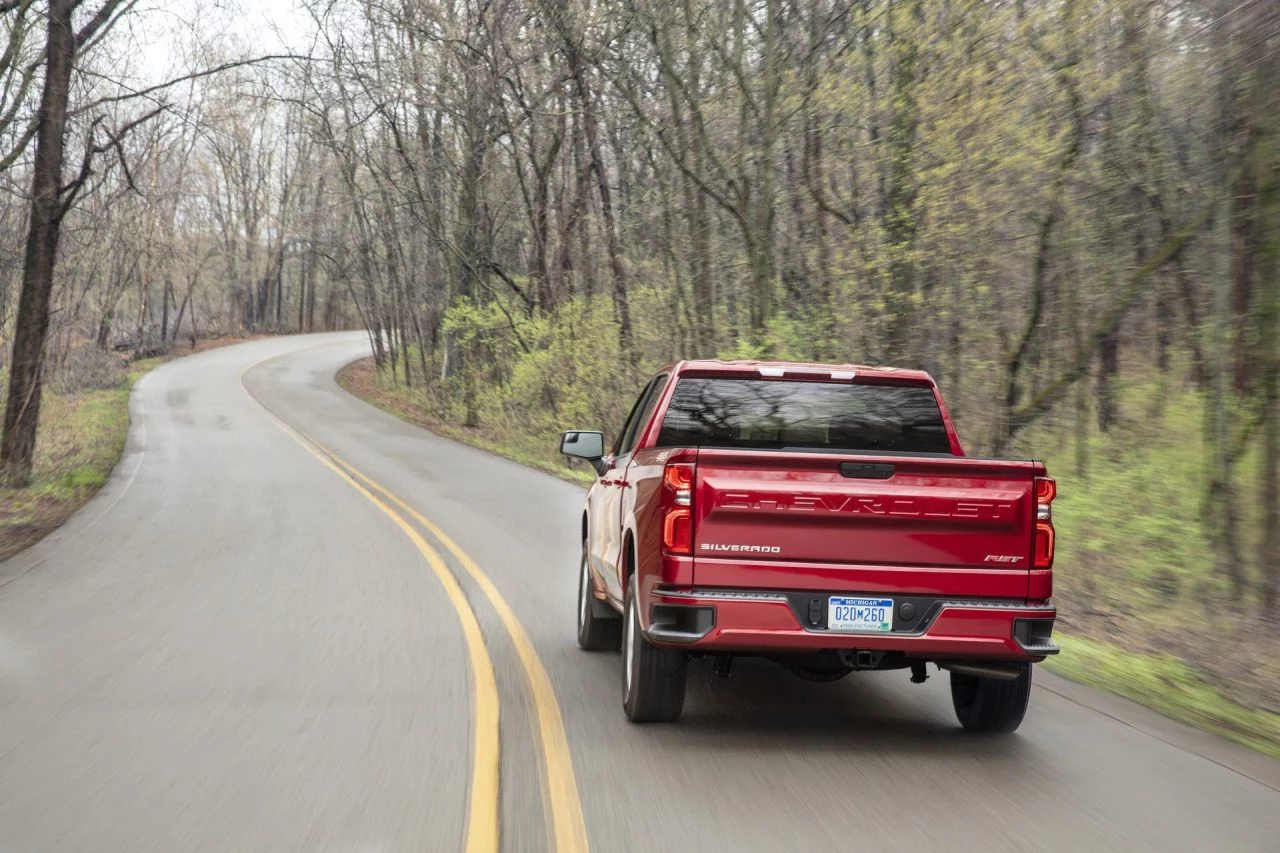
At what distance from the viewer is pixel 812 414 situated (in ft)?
23.1

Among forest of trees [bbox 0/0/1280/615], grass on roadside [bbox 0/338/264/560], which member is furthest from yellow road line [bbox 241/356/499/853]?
forest of trees [bbox 0/0/1280/615]

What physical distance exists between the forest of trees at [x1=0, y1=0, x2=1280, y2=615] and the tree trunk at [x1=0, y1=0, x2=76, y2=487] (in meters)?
0.36

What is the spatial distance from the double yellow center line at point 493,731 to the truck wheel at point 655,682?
0.42 metres

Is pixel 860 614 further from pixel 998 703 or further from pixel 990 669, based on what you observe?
pixel 998 703

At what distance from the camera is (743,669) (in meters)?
7.76

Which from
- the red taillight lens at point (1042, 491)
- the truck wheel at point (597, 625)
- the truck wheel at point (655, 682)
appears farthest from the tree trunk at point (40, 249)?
the red taillight lens at point (1042, 491)

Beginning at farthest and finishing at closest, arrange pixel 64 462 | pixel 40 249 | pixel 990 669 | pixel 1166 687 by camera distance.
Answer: pixel 64 462 → pixel 40 249 → pixel 1166 687 → pixel 990 669

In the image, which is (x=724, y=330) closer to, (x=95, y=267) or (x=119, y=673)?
(x=119, y=673)

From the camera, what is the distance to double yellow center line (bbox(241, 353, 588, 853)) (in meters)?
4.40

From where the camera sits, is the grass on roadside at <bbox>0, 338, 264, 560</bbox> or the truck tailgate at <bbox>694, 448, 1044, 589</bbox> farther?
the grass on roadside at <bbox>0, 338, 264, 560</bbox>

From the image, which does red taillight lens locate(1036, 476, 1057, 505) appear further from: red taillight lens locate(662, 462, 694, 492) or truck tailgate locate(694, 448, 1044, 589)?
red taillight lens locate(662, 462, 694, 492)

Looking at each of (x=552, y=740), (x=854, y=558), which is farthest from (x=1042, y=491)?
(x=552, y=740)

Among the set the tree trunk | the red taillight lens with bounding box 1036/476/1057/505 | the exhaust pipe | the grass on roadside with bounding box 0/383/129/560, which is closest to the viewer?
the red taillight lens with bounding box 1036/476/1057/505

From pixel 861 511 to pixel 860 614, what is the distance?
0.47 metres
